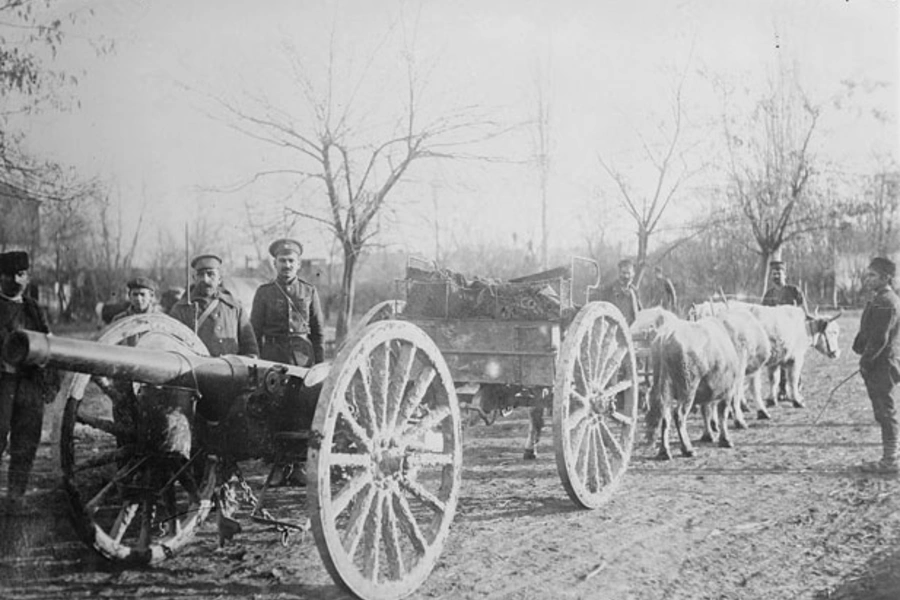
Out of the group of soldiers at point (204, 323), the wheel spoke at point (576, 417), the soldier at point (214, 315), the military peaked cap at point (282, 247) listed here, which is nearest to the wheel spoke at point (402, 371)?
the group of soldiers at point (204, 323)

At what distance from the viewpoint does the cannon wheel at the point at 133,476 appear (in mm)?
3908

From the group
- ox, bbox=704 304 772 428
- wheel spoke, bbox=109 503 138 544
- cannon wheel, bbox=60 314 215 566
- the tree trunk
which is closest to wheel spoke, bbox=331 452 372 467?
cannon wheel, bbox=60 314 215 566

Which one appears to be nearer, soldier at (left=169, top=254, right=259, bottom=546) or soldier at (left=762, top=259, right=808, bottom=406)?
soldier at (left=169, top=254, right=259, bottom=546)

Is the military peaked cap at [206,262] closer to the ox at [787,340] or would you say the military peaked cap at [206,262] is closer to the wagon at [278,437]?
the wagon at [278,437]

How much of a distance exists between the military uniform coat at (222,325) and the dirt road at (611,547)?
1340 millimetres

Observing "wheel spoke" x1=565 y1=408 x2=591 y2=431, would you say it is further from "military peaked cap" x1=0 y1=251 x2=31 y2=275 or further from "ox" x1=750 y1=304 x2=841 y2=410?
"ox" x1=750 y1=304 x2=841 y2=410

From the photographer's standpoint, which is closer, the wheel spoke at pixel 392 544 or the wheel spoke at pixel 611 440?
the wheel spoke at pixel 392 544

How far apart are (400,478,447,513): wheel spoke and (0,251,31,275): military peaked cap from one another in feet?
9.68

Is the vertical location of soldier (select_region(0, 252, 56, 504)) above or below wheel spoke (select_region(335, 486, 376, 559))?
above

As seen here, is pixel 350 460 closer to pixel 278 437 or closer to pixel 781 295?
pixel 278 437

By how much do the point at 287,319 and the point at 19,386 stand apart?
189 cm

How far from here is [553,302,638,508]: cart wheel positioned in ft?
16.1

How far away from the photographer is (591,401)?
5.45 m

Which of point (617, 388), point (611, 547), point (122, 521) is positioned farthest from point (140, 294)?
point (611, 547)
